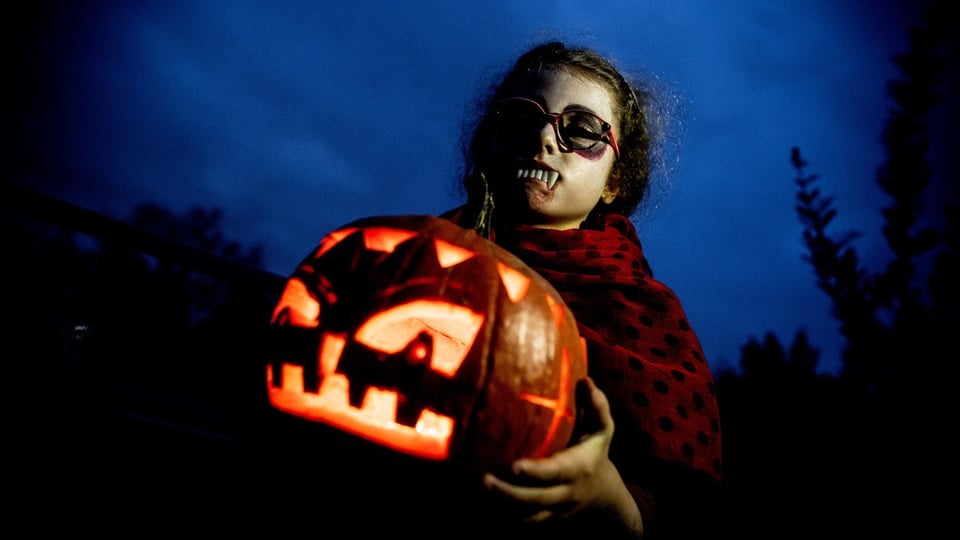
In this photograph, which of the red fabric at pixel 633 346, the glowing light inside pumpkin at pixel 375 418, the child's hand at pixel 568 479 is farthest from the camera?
the red fabric at pixel 633 346

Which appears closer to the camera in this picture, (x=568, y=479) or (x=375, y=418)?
(x=568, y=479)

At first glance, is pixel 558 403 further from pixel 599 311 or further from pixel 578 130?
pixel 578 130

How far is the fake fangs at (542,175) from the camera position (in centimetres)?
179

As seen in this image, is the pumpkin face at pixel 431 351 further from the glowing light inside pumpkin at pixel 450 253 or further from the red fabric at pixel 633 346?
the red fabric at pixel 633 346

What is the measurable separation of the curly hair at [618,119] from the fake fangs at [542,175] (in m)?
0.27

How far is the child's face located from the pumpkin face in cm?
58

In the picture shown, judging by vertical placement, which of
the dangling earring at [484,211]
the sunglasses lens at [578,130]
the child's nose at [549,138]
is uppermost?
the sunglasses lens at [578,130]

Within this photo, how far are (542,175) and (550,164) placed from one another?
54 millimetres

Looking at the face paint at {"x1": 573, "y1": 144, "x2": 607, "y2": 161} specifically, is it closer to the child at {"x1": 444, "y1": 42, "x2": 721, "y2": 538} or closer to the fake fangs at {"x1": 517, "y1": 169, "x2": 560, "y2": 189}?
the child at {"x1": 444, "y1": 42, "x2": 721, "y2": 538}

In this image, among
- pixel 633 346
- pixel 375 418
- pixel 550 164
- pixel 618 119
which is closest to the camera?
pixel 375 418

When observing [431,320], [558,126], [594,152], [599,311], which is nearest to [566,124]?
[558,126]

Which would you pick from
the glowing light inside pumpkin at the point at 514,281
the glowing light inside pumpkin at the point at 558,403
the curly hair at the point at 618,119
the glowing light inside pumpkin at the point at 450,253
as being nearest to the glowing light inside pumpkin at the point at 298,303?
the glowing light inside pumpkin at the point at 450,253

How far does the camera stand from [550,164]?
5.89 feet

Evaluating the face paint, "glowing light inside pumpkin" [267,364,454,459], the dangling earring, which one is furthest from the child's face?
"glowing light inside pumpkin" [267,364,454,459]
